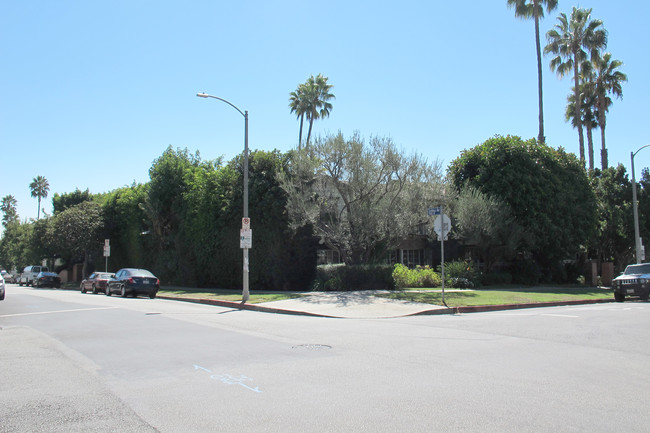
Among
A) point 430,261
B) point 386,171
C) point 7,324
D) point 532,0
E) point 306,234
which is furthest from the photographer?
point 532,0

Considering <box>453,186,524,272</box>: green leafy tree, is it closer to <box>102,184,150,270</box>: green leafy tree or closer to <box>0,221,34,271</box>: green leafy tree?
<box>102,184,150,270</box>: green leafy tree

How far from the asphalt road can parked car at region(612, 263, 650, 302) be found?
35.8 ft

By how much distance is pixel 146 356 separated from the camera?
27.5ft

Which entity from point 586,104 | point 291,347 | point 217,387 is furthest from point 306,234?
point 586,104

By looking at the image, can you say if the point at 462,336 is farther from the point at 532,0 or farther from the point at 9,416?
the point at 532,0

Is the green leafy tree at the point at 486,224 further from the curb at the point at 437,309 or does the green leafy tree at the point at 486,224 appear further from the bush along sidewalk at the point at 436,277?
the curb at the point at 437,309

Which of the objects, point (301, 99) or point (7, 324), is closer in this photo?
point (7, 324)

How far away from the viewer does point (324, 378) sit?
6719mm

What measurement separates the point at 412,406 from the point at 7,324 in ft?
39.9

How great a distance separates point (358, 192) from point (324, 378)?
17.1 meters

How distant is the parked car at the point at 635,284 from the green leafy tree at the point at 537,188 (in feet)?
23.1

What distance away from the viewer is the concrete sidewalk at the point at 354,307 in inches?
627

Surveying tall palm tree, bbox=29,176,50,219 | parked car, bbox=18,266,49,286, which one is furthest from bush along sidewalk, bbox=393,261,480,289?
tall palm tree, bbox=29,176,50,219

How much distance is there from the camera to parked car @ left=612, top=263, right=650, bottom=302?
69.6 ft
